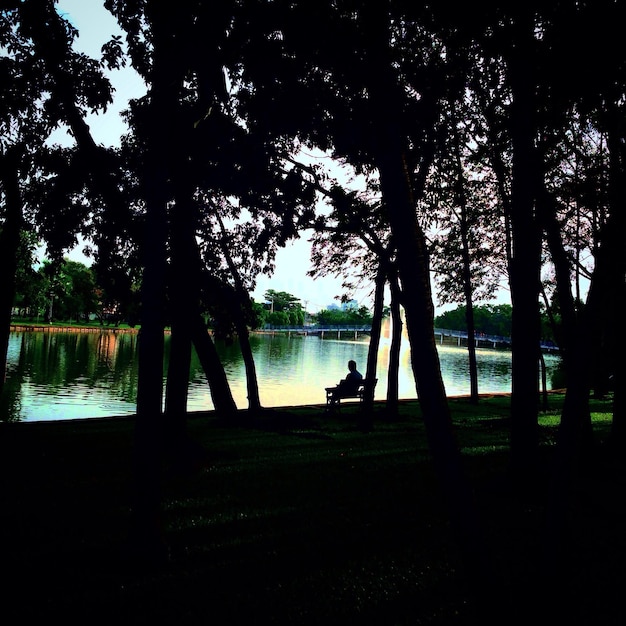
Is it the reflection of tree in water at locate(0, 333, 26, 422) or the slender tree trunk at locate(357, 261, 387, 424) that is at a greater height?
the slender tree trunk at locate(357, 261, 387, 424)

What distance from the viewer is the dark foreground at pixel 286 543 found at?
346 cm

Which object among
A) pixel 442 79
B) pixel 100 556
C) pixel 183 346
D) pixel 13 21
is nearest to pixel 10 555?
pixel 100 556

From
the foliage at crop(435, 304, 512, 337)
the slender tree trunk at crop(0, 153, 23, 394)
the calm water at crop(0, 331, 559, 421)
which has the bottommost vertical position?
the calm water at crop(0, 331, 559, 421)

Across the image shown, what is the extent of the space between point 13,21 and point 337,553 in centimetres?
854

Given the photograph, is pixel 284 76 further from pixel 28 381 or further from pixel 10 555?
pixel 28 381

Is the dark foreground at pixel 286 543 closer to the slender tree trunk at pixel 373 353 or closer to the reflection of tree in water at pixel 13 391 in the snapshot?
the slender tree trunk at pixel 373 353

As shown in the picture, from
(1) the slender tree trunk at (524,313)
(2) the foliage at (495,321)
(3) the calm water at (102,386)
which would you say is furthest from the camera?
(2) the foliage at (495,321)

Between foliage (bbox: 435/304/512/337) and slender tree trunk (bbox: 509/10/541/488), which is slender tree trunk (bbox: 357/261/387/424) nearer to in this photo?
slender tree trunk (bbox: 509/10/541/488)

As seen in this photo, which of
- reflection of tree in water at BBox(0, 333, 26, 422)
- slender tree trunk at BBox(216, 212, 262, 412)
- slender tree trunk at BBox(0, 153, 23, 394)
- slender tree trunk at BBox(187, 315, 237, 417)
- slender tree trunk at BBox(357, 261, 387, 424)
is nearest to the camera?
slender tree trunk at BBox(0, 153, 23, 394)

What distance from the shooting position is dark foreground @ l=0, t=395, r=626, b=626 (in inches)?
136

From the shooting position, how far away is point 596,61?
17.0 feet

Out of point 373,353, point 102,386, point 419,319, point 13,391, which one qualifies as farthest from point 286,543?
point 102,386

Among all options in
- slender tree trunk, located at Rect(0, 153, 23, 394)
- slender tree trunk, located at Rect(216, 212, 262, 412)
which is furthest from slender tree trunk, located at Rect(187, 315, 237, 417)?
slender tree trunk, located at Rect(0, 153, 23, 394)

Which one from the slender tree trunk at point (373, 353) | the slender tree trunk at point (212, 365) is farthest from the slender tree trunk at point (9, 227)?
the slender tree trunk at point (373, 353)
